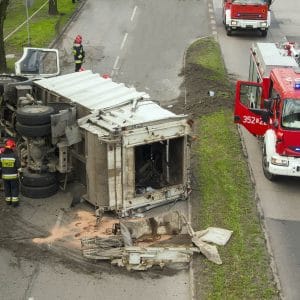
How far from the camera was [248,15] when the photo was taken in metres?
27.8

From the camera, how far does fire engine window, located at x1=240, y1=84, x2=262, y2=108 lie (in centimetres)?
1637

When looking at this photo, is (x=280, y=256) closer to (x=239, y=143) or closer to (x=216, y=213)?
(x=216, y=213)

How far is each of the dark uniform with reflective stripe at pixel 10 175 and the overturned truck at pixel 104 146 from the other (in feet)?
1.53

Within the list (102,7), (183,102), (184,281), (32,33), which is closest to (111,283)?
(184,281)

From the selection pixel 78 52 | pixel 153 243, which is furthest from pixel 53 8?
pixel 153 243

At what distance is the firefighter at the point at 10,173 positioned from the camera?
1247cm

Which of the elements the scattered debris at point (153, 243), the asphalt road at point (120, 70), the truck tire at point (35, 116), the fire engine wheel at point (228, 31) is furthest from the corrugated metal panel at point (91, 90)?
the fire engine wheel at point (228, 31)

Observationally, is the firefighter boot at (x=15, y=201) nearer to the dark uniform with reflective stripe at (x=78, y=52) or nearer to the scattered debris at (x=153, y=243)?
the scattered debris at (x=153, y=243)

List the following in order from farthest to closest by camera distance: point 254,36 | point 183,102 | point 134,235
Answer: point 254,36
point 183,102
point 134,235

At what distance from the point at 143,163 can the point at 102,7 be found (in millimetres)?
22931

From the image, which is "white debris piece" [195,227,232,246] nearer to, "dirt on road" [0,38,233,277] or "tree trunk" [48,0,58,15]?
"dirt on road" [0,38,233,277]

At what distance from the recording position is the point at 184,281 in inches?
397

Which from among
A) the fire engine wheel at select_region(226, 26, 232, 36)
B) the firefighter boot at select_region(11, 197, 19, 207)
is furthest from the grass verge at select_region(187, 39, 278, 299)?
the fire engine wheel at select_region(226, 26, 232, 36)

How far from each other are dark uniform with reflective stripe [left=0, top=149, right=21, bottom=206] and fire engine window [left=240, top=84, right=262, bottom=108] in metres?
6.12
